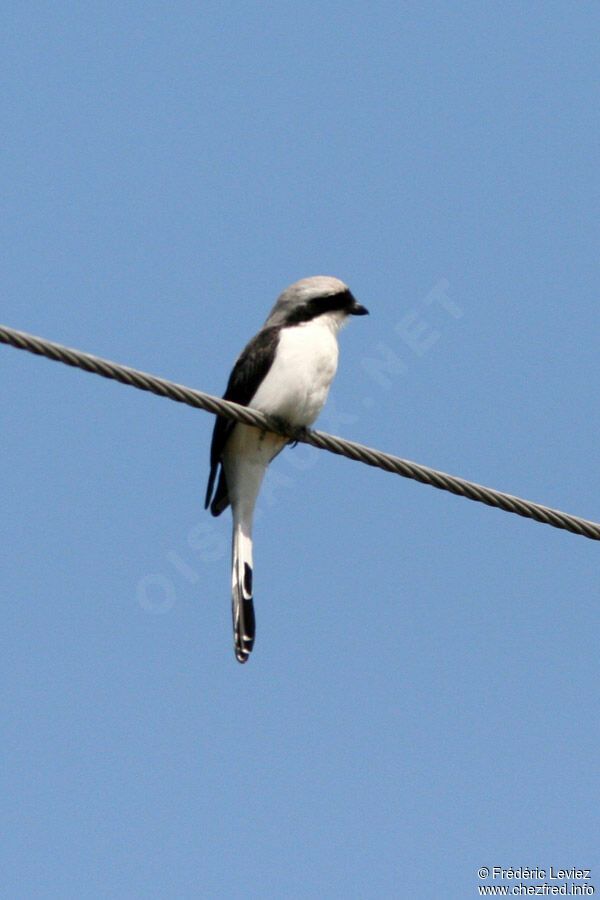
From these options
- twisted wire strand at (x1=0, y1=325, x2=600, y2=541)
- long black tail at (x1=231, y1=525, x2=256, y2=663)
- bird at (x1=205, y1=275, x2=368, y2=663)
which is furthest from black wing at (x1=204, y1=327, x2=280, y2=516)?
twisted wire strand at (x1=0, y1=325, x2=600, y2=541)

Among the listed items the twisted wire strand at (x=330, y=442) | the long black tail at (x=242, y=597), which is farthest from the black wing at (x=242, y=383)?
the twisted wire strand at (x=330, y=442)

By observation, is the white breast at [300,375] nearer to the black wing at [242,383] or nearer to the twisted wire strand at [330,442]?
the black wing at [242,383]

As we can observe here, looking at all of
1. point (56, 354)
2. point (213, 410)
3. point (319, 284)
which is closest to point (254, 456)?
point (319, 284)

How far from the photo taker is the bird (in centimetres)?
586

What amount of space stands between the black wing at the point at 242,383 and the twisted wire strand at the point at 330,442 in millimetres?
934

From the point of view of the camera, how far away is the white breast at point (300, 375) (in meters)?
5.80

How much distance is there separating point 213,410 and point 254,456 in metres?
1.83

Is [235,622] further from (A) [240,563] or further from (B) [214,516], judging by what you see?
(B) [214,516]

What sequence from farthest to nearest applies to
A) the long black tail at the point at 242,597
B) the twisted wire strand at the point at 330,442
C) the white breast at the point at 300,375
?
the long black tail at the point at 242,597 → the white breast at the point at 300,375 → the twisted wire strand at the point at 330,442

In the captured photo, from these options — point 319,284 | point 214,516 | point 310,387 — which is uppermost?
point 319,284

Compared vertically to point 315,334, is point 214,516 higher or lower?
lower

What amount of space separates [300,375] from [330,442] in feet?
3.16

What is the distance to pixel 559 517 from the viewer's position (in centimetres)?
468

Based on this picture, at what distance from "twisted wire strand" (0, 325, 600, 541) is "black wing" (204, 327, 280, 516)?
934mm
